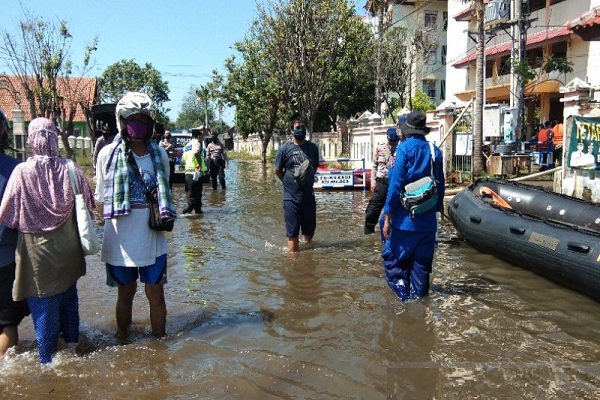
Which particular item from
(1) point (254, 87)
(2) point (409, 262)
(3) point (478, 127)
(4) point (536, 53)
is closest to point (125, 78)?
(1) point (254, 87)

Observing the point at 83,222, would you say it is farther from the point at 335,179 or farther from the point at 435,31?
the point at 435,31

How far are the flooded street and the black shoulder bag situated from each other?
0.91m

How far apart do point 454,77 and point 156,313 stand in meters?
36.9

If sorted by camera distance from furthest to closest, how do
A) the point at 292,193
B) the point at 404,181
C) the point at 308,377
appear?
the point at 292,193
the point at 404,181
the point at 308,377

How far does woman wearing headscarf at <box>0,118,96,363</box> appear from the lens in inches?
142

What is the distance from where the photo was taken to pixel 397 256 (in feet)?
16.7

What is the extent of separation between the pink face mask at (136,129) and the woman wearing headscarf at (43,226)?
1.60 ft

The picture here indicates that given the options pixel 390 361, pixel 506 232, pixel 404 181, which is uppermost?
→ pixel 404 181

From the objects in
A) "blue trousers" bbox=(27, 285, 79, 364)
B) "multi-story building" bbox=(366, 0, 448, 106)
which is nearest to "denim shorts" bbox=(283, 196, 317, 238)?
"blue trousers" bbox=(27, 285, 79, 364)

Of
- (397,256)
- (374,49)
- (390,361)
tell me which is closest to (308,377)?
(390,361)

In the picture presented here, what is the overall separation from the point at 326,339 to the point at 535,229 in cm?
289

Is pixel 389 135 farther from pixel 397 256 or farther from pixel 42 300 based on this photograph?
pixel 42 300

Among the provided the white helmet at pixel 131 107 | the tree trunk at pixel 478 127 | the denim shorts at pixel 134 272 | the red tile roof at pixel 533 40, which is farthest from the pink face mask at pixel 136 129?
the red tile roof at pixel 533 40

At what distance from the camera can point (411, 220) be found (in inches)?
Answer: 195
